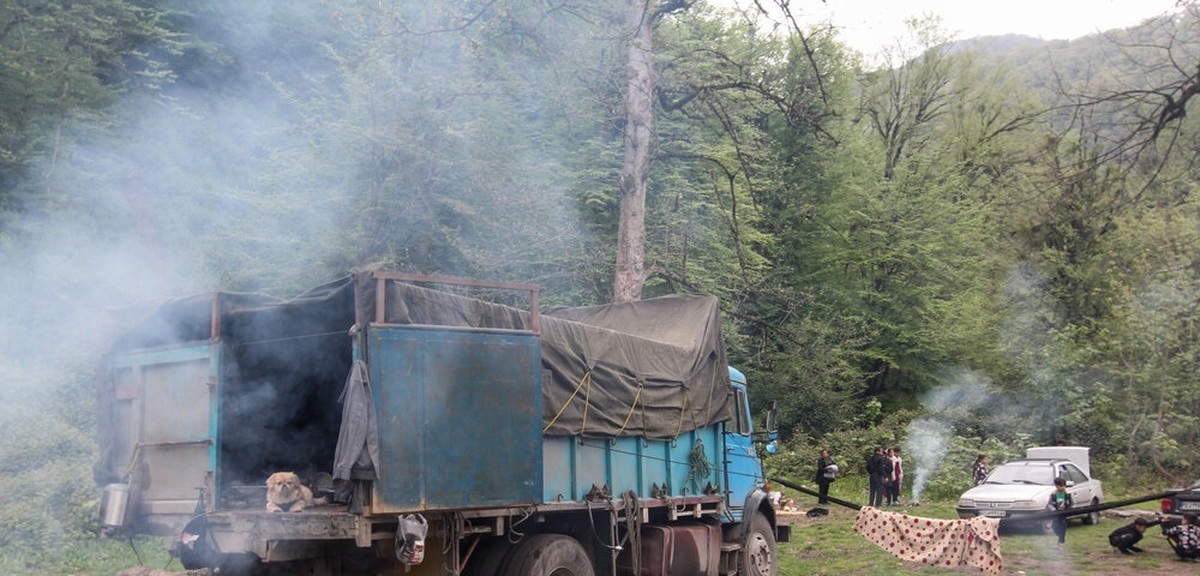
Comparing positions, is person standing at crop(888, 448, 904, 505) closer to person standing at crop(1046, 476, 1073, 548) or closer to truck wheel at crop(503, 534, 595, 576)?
person standing at crop(1046, 476, 1073, 548)

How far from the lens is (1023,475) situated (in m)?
21.4

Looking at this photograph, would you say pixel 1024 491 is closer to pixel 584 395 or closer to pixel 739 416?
pixel 739 416

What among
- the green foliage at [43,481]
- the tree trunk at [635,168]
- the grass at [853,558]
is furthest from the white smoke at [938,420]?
the green foliage at [43,481]

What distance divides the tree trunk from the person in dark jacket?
27.7 feet

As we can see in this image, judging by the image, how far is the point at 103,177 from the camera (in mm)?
19016

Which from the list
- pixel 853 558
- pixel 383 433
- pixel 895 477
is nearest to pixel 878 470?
pixel 895 477

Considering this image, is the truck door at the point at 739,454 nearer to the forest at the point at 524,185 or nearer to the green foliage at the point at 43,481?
the forest at the point at 524,185

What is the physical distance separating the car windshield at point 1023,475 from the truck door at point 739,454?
1042 centimetres

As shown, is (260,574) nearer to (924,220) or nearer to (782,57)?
(782,57)

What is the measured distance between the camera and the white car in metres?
19.8

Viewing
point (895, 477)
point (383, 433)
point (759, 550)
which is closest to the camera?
point (383, 433)

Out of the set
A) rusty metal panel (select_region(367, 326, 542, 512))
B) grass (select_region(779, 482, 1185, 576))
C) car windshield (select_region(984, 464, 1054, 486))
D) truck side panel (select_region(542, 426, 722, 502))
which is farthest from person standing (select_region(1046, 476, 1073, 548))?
rusty metal panel (select_region(367, 326, 542, 512))

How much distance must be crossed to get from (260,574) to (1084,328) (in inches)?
1193

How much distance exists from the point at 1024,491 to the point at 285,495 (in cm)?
1658
